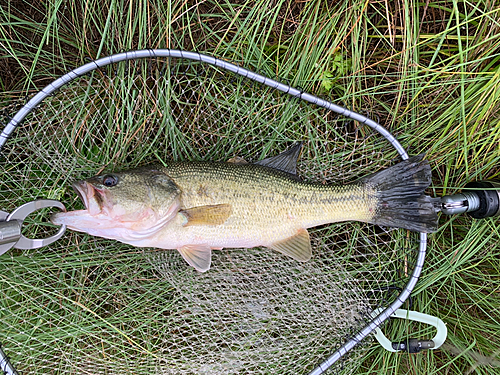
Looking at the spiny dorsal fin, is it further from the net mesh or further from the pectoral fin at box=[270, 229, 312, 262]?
the pectoral fin at box=[270, 229, 312, 262]

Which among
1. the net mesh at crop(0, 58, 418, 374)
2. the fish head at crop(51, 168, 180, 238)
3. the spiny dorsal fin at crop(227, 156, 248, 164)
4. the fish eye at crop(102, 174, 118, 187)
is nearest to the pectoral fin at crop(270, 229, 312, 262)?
the net mesh at crop(0, 58, 418, 374)

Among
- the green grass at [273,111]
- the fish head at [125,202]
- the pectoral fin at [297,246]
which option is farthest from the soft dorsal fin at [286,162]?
the fish head at [125,202]

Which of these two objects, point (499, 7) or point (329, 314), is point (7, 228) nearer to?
point (329, 314)

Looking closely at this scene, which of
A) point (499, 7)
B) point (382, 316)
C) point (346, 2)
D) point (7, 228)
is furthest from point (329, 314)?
point (499, 7)

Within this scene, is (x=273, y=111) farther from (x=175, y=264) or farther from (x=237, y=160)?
(x=175, y=264)

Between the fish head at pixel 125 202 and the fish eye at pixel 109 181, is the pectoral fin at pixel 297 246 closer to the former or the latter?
the fish head at pixel 125 202

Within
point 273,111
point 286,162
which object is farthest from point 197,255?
point 273,111
